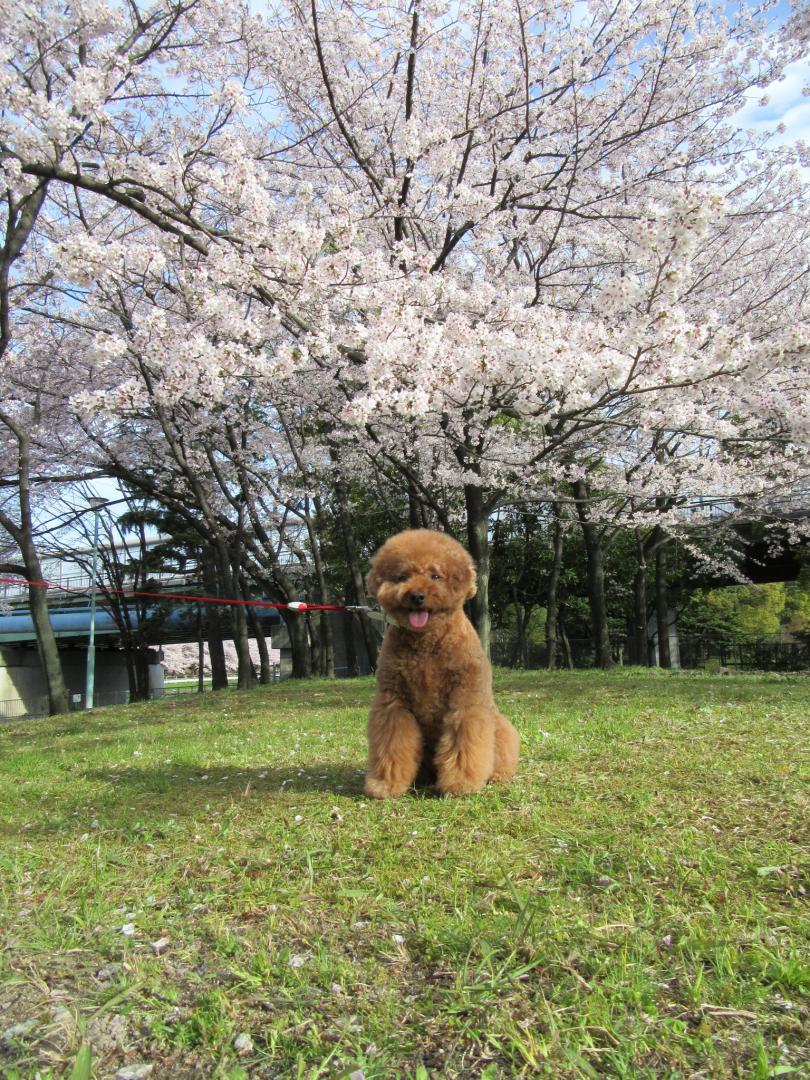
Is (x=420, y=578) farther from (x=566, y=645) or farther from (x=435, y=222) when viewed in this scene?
(x=566, y=645)

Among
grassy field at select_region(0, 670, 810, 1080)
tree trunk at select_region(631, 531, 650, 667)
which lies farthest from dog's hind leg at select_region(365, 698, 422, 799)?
tree trunk at select_region(631, 531, 650, 667)

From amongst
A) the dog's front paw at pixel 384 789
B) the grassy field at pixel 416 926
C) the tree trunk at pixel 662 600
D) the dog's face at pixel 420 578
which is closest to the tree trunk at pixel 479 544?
the grassy field at pixel 416 926

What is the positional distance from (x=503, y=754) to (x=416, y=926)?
1.74 metres

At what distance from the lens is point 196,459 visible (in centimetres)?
1590

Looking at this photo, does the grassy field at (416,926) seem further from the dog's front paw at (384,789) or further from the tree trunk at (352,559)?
the tree trunk at (352,559)

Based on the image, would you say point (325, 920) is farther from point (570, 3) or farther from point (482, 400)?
point (570, 3)

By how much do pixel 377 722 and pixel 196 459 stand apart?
1339cm

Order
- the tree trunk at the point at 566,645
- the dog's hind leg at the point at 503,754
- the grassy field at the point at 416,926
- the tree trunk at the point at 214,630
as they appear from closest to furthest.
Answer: the grassy field at the point at 416,926, the dog's hind leg at the point at 503,754, the tree trunk at the point at 214,630, the tree trunk at the point at 566,645

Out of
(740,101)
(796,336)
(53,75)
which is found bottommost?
(796,336)

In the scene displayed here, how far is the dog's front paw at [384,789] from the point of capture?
11.3 ft

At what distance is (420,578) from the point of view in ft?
11.0

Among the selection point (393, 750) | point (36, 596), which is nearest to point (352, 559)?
point (36, 596)

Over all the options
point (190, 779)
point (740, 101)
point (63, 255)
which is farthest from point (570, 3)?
point (190, 779)

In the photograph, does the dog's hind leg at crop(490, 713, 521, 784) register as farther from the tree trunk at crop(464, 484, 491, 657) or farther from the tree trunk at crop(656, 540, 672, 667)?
the tree trunk at crop(656, 540, 672, 667)
